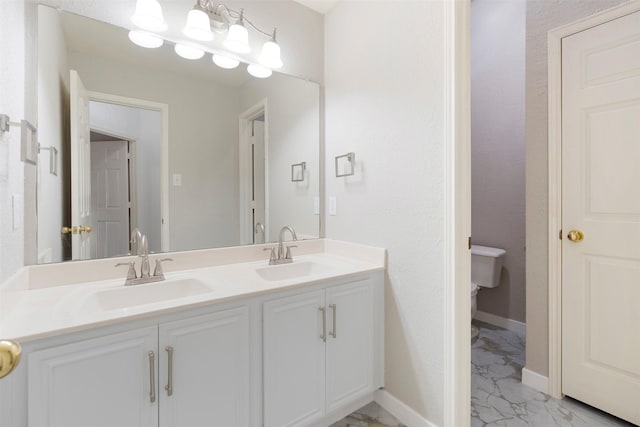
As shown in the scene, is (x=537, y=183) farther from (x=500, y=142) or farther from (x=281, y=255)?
(x=281, y=255)

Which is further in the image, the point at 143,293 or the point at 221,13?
the point at 221,13

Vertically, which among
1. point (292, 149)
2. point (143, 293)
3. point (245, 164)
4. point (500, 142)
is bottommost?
point (143, 293)

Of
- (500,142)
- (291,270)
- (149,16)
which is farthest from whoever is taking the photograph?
(500,142)

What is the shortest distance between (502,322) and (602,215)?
5.15 ft

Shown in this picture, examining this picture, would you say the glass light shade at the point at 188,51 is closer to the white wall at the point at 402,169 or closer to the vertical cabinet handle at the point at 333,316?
the white wall at the point at 402,169

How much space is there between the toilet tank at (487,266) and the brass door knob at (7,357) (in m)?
2.98

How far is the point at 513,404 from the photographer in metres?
1.73

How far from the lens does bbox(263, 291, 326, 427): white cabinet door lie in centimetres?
132

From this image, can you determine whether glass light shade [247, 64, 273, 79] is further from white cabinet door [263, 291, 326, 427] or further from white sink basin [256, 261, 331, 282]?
white cabinet door [263, 291, 326, 427]

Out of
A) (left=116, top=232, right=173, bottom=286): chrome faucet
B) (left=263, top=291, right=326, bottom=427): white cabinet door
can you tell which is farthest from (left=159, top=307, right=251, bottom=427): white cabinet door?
(left=116, top=232, right=173, bottom=286): chrome faucet

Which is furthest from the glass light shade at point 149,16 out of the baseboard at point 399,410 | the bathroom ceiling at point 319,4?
the baseboard at point 399,410

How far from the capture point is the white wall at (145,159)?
1568 millimetres

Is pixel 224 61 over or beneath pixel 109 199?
over

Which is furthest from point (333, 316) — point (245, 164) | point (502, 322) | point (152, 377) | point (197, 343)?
point (502, 322)
